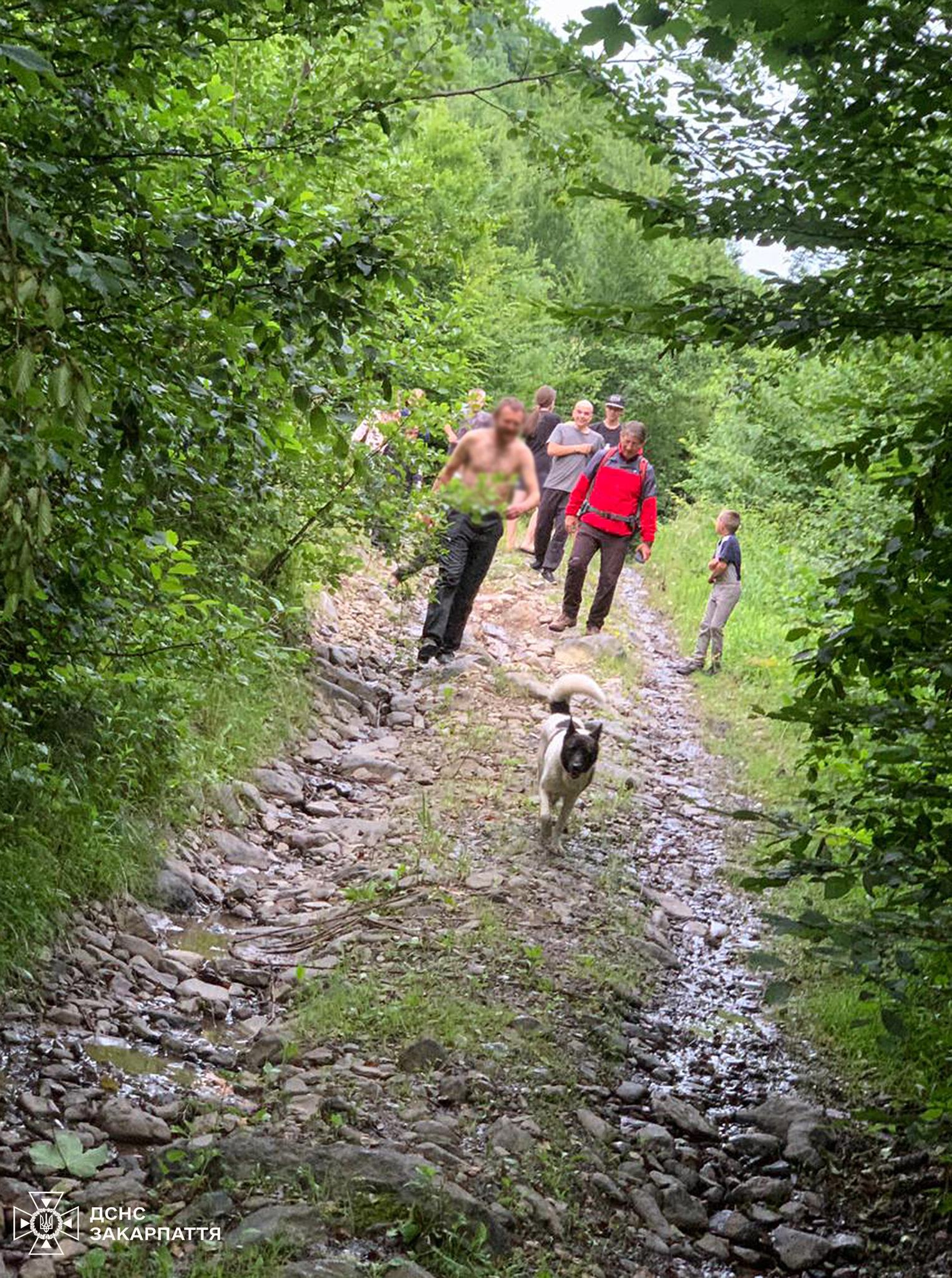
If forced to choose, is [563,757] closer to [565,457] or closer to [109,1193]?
[109,1193]

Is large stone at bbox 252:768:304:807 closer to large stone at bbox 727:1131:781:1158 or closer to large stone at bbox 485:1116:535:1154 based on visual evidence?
large stone at bbox 485:1116:535:1154

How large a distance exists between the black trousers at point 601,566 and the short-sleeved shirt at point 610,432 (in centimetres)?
90

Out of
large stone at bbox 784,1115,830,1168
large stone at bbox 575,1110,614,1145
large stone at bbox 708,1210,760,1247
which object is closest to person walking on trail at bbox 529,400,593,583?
large stone at bbox 575,1110,614,1145

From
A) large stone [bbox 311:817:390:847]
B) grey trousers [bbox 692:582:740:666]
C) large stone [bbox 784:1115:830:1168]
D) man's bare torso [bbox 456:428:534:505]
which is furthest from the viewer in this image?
grey trousers [bbox 692:582:740:666]

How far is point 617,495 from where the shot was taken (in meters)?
5.11

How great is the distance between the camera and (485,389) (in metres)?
4.48

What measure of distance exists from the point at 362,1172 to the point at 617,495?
10.2 ft

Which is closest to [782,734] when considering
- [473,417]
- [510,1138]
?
[510,1138]

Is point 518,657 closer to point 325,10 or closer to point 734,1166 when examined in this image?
point 734,1166

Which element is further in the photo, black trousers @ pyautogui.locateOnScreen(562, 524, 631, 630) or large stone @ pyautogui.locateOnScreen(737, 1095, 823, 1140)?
large stone @ pyautogui.locateOnScreen(737, 1095, 823, 1140)

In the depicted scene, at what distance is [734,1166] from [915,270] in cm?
461

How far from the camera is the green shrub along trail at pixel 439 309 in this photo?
396 cm

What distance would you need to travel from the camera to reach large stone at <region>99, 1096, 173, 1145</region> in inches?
207

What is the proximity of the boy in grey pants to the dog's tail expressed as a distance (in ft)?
20.2
